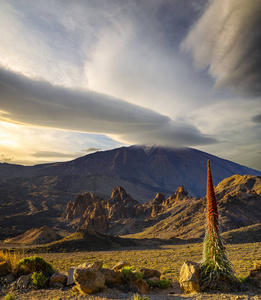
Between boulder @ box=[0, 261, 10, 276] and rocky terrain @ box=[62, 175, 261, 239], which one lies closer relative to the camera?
boulder @ box=[0, 261, 10, 276]

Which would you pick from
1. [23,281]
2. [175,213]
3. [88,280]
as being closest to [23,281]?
[23,281]

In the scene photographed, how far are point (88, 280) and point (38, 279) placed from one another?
2541 mm

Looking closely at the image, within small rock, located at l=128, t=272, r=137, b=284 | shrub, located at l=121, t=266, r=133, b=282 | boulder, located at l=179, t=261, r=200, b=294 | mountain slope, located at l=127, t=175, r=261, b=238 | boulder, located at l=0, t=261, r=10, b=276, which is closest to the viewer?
boulder, located at l=179, t=261, r=200, b=294

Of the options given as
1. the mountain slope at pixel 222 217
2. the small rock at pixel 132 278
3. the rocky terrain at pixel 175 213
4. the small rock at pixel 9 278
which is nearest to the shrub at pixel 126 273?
the small rock at pixel 132 278

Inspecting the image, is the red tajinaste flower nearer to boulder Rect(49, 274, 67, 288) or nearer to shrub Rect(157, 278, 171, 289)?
shrub Rect(157, 278, 171, 289)

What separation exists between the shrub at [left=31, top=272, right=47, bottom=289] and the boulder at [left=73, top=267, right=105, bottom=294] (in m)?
1.88

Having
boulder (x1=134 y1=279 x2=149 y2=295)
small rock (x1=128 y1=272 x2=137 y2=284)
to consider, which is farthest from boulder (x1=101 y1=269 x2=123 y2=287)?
boulder (x1=134 y1=279 x2=149 y2=295)

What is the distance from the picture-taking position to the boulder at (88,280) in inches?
334

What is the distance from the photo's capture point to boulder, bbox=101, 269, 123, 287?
374 inches

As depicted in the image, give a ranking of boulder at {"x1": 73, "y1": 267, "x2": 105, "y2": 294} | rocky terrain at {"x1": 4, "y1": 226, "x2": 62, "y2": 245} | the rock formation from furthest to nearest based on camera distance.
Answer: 1. the rock formation
2. rocky terrain at {"x1": 4, "y1": 226, "x2": 62, "y2": 245}
3. boulder at {"x1": 73, "y1": 267, "x2": 105, "y2": 294}

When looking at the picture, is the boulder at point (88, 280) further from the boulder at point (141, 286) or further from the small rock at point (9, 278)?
the small rock at point (9, 278)

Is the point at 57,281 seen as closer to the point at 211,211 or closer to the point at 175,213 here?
the point at 211,211

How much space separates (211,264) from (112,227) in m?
77.3

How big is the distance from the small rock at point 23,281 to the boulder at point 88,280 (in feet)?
8.07
